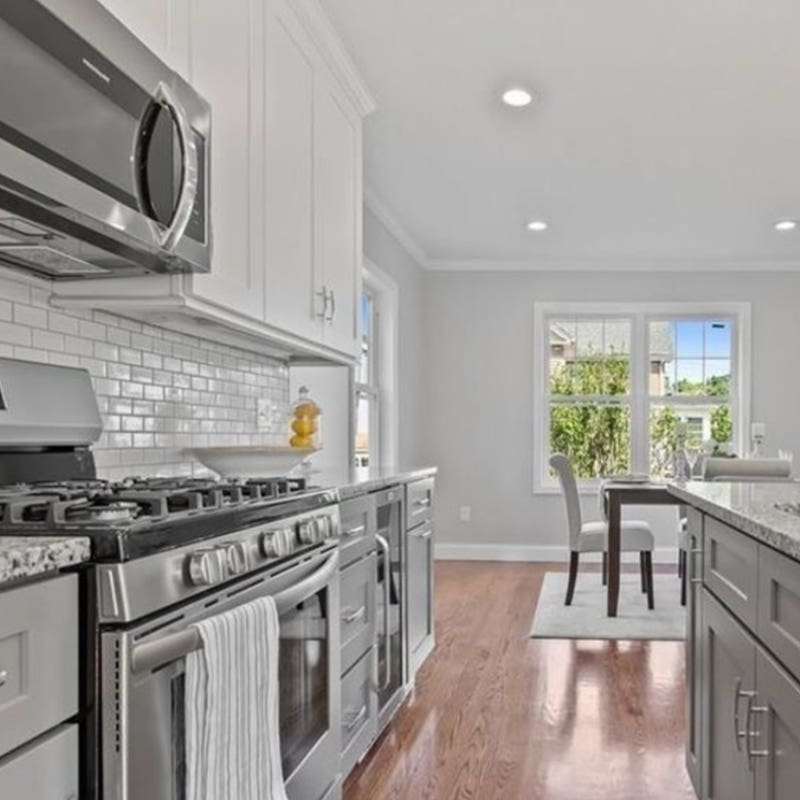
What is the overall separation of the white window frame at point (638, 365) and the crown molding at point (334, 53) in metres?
3.89

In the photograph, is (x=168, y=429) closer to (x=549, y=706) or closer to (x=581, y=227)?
(x=549, y=706)

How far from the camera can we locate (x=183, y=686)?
Answer: 4.36ft

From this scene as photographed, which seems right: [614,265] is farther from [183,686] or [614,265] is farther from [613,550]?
[183,686]

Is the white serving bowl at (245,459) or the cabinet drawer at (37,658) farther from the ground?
the white serving bowl at (245,459)

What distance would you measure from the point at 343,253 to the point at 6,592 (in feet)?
8.24

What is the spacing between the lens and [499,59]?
327 cm

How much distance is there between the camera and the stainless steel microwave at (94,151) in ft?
4.64

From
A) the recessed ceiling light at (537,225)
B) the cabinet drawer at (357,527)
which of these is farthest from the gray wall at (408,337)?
the cabinet drawer at (357,527)

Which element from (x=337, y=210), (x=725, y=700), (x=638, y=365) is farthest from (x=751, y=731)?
(x=638, y=365)

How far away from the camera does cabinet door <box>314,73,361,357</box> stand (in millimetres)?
3029

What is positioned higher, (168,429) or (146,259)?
(146,259)

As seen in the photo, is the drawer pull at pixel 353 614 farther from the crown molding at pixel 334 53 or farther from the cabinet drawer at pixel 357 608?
the crown molding at pixel 334 53

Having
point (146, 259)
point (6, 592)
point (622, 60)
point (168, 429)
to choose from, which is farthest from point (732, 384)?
point (6, 592)

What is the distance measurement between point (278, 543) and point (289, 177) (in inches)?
53.4
